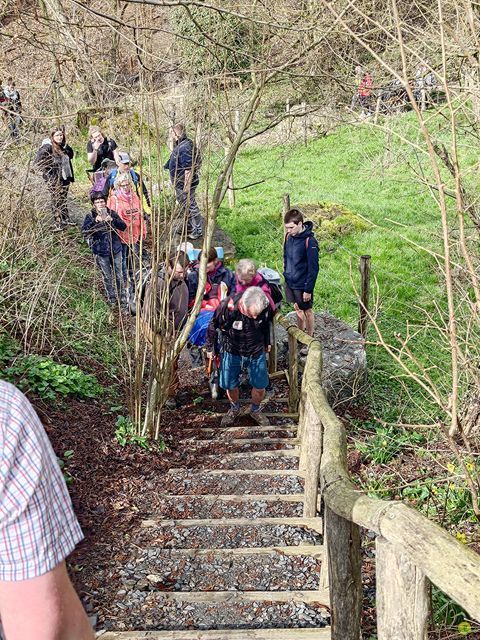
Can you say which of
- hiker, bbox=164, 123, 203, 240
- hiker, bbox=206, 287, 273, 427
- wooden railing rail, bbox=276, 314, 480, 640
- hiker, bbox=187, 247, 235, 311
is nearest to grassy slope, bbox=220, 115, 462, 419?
hiker, bbox=164, 123, 203, 240

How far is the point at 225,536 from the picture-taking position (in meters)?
4.50

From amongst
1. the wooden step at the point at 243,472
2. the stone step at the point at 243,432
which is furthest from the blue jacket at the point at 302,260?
the wooden step at the point at 243,472

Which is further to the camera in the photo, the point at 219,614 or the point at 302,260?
the point at 302,260

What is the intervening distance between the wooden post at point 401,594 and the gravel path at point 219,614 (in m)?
1.20

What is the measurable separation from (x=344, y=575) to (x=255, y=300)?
3251 mm

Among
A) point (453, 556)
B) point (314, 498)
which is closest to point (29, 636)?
point (453, 556)

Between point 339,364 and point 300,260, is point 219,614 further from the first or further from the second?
point 300,260

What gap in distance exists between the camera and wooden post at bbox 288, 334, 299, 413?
713 cm

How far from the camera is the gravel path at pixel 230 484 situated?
5279 mm

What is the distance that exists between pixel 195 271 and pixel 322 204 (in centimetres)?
677

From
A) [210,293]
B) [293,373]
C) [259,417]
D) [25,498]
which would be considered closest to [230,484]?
[259,417]

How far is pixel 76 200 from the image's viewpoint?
12086 mm

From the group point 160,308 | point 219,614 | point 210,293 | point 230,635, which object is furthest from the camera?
point 210,293

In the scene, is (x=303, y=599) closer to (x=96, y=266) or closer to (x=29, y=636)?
(x=29, y=636)
